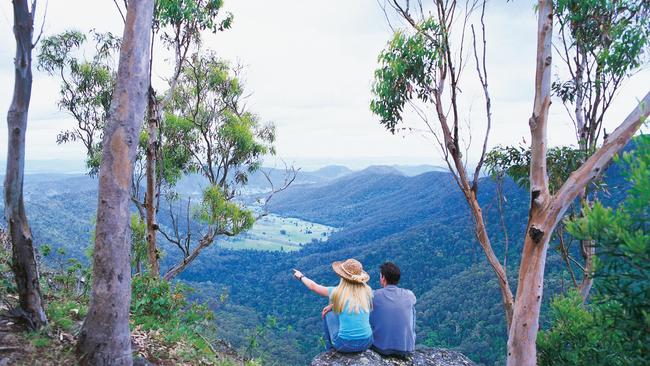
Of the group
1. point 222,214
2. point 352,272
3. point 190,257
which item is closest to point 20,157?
point 352,272

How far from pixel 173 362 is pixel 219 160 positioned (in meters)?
7.88

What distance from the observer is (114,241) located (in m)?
2.83

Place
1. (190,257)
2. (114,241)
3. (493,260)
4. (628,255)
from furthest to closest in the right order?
(190,257) < (493,260) < (114,241) < (628,255)

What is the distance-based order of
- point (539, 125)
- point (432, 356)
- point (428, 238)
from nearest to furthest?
point (432, 356) → point (539, 125) → point (428, 238)

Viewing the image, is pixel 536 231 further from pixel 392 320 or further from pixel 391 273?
pixel 392 320

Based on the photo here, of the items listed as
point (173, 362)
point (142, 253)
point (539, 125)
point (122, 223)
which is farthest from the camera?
point (142, 253)

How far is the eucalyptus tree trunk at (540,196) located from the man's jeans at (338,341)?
5.09 ft

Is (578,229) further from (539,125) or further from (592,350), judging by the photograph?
(539,125)

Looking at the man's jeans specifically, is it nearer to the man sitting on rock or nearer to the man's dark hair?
the man sitting on rock

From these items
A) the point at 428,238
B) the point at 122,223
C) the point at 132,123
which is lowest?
the point at 428,238

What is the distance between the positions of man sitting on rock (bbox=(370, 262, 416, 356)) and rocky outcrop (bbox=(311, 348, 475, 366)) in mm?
79

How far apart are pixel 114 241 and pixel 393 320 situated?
2246 mm

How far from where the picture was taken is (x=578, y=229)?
2182 mm

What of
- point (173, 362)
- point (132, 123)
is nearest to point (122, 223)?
point (132, 123)
